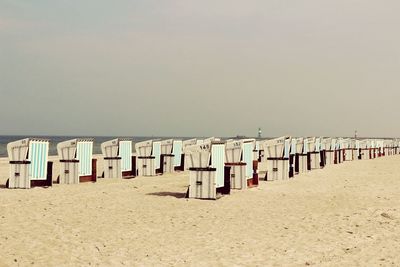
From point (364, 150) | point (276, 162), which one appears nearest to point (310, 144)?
point (276, 162)

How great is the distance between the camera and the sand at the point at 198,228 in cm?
830

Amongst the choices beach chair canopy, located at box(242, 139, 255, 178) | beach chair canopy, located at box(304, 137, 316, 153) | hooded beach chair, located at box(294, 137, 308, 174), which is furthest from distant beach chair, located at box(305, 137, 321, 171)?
beach chair canopy, located at box(242, 139, 255, 178)

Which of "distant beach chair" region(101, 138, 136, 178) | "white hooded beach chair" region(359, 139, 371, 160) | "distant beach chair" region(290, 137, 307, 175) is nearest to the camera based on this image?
"distant beach chair" region(101, 138, 136, 178)

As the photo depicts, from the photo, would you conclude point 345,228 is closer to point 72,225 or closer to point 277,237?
point 277,237

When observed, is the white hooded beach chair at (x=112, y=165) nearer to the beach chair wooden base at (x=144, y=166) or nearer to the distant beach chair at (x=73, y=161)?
the beach chair wooden base at (x=144, y=166)

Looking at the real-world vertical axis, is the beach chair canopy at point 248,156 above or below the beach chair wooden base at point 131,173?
above

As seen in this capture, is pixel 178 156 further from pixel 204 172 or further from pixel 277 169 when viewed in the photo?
pixel 204 172

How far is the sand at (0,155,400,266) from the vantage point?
8305 mm

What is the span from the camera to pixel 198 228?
426 inches

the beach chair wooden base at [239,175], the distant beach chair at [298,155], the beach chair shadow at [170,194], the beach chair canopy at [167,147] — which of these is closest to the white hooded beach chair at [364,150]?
the distant beach chair at [298,155]

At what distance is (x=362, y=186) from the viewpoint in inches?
771

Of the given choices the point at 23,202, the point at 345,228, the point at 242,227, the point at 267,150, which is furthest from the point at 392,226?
the point at 267,150

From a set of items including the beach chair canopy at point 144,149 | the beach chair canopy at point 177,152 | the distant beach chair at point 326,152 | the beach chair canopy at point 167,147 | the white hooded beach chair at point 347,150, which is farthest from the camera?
the white hooded beach chair at point 347,150

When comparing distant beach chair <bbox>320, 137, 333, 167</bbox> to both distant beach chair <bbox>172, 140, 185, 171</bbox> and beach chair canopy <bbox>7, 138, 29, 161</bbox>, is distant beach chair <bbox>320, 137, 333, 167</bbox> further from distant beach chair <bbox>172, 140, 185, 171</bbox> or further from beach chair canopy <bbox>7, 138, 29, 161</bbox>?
beach chair canopy <bbox>7, 138, 29, 161</bbox>
